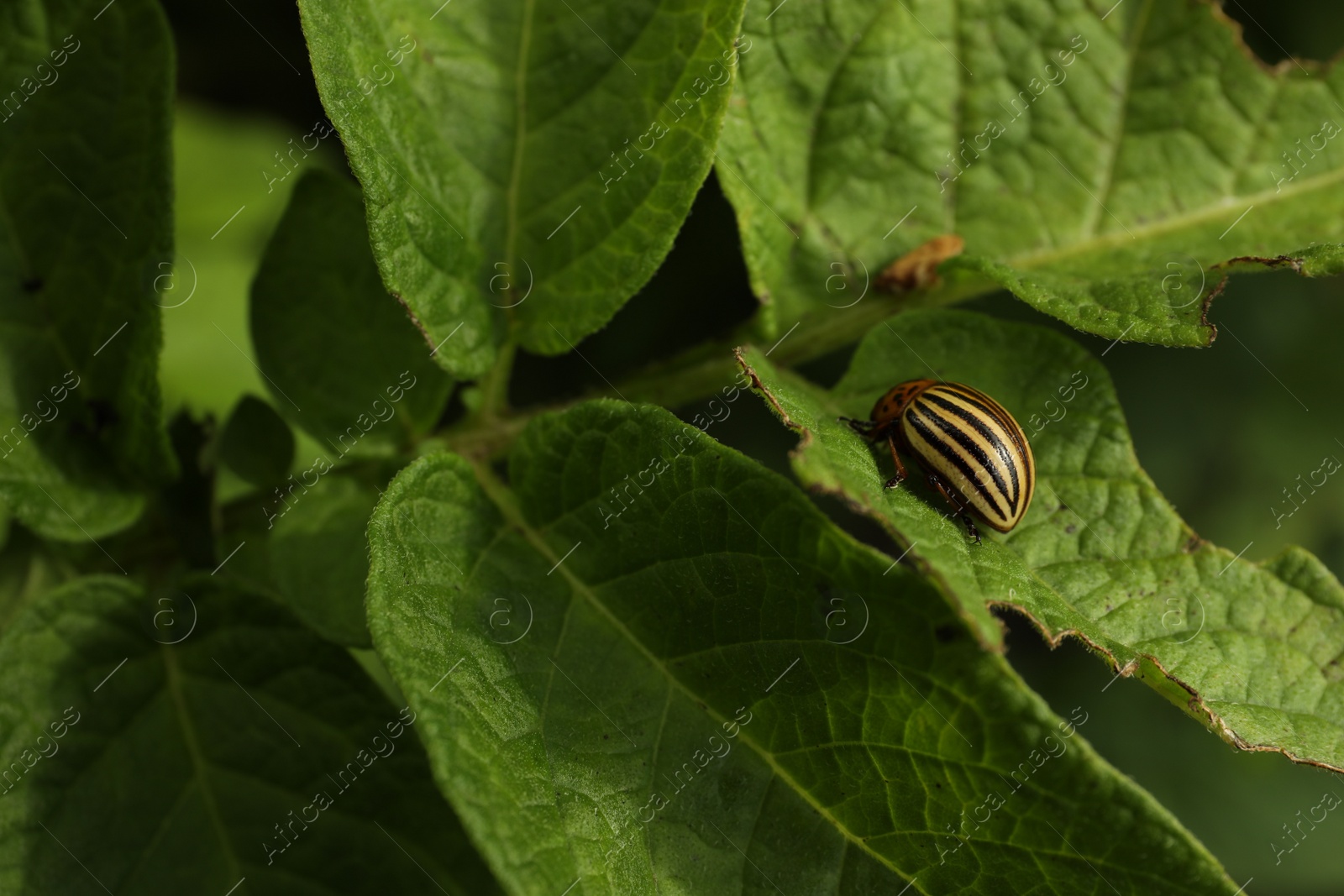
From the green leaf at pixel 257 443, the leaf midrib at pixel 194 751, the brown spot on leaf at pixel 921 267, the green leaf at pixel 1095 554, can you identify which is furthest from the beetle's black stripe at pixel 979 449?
the leaf midrib at pixel 194 751

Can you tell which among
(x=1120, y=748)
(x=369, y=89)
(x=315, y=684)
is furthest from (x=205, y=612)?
(x=1120, y=748)

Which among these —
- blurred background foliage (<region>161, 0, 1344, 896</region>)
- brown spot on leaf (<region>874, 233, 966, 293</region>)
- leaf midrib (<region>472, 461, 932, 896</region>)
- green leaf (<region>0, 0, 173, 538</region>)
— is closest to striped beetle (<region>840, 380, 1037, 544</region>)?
brown spot on leaf (<region>874, 233, 966, 293</region>)

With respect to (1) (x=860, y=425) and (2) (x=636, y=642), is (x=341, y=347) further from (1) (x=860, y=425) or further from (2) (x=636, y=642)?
(1) (x=860, y=425)

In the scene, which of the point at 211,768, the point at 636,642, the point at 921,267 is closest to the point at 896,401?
the point at 921,267

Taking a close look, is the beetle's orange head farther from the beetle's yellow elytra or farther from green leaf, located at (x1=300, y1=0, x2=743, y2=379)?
green leaf, located at (x1=300, y1=0, x2=743, y2=379)

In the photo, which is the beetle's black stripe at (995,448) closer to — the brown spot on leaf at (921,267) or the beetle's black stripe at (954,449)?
the beetle's black stripe at (954,449)

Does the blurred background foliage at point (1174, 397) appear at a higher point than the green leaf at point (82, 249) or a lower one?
lower
